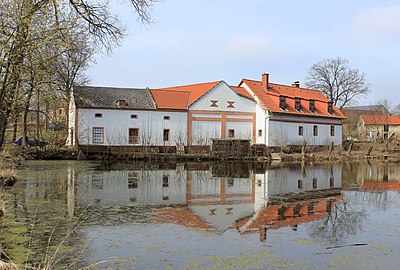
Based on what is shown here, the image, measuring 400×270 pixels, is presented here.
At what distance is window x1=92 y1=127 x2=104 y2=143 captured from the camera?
34875 mm

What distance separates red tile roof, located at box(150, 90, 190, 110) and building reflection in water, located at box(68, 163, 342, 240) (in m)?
18.6

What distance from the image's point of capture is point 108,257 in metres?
6.91

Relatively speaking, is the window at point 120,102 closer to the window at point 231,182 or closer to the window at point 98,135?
the window at point 98,135

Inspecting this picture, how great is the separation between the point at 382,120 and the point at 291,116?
133ft

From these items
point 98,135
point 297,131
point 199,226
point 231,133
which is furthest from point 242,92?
point 199,226

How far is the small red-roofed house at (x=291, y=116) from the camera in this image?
130 ft

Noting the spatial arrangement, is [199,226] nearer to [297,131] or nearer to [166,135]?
[166,135]

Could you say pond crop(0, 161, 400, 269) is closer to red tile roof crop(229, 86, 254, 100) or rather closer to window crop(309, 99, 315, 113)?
red tile roof crop(229, 86, 254, 100)

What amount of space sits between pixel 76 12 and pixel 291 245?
7.94 meters

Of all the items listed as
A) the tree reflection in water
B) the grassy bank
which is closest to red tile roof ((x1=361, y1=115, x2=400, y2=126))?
the tree reflection in water

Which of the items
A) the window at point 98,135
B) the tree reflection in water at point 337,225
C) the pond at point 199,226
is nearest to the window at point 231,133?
the window at point 98,135

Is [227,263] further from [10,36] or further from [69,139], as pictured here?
[69,139]

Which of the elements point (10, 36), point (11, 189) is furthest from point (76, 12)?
point (11, 189)

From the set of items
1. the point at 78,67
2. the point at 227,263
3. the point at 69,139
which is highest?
the point at 78,67
